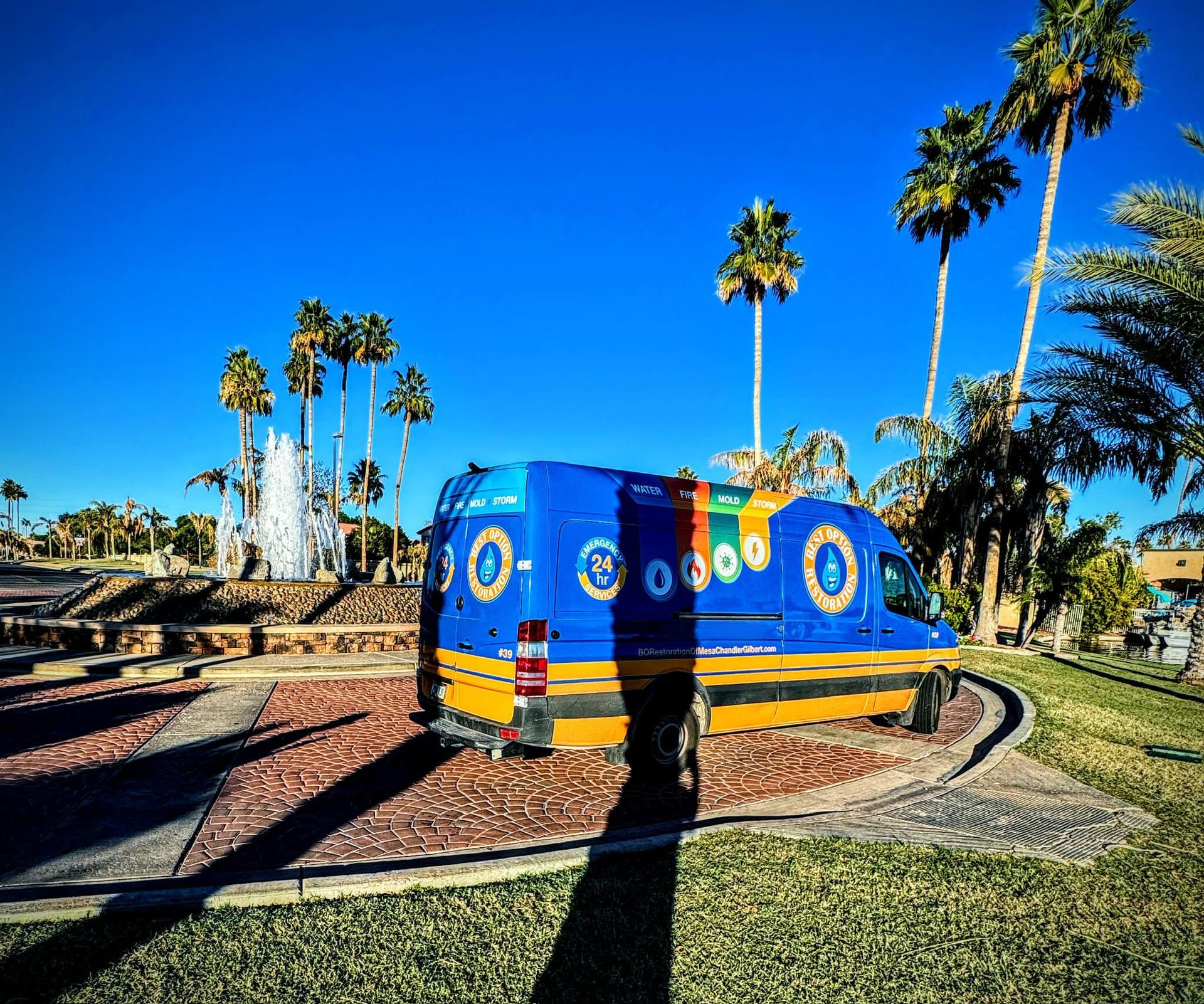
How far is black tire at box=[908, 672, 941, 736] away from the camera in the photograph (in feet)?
28.1

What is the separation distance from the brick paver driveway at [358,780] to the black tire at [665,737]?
0.72ft

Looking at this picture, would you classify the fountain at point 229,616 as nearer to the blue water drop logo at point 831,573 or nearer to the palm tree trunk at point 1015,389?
the blue water drop logo at point 831,573

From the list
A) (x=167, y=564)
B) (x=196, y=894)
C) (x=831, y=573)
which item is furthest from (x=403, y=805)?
(x=167, y=564)

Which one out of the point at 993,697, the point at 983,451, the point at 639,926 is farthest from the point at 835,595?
the point at 983,451

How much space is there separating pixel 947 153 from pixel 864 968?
98.9ft

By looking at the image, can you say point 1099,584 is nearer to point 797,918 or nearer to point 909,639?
point 909,639

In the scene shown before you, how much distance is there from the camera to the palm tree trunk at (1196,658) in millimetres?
13742

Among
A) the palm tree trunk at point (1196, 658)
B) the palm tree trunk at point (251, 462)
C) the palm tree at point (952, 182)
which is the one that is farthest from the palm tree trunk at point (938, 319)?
the palm tree trunk at point (251, 462)

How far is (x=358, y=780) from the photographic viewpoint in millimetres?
6102

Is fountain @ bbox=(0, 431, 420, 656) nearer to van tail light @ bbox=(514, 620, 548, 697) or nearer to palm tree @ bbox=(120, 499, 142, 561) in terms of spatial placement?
van tail light @ bbox=(514, 620, 548, 697)

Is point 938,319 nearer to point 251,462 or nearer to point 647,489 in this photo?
point 647,489

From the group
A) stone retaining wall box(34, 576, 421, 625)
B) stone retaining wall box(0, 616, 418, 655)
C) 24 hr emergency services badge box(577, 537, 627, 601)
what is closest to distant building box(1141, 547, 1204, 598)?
stone retaining wall box(34, 576, 421, 625)

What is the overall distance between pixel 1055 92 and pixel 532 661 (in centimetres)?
2232

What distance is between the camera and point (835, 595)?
7605mm
